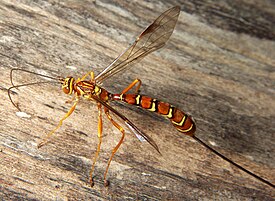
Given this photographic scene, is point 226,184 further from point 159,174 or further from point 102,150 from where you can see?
point 102,150

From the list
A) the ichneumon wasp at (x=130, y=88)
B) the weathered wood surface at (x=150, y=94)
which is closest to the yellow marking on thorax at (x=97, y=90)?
the ichneumon wasp at (x=130, y=88)

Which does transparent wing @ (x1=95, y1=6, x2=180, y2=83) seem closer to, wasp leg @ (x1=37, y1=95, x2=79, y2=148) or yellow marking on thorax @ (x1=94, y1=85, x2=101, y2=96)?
yellow marking on thorax @ (x1=94, y1=85, x2=101, y2=96)

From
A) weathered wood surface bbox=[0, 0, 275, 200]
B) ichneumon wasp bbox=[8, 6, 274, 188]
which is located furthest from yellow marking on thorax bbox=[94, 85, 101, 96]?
weathered wood surface bbox=[0, 0, 275, 200]

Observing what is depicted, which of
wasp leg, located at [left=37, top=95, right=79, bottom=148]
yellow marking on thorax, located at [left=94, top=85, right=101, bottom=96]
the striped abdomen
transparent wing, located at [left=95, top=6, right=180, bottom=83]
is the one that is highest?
transparent wing, located at [left=95, top=6, right=180, bottom=83]

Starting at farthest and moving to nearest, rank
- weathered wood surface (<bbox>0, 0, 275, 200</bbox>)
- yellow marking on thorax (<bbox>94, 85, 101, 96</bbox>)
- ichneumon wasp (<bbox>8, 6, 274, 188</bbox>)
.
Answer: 1. yellow marking on thorax (<bbox>94, 85, 101, 96</bbox>)
2. ichneumon wasp (<bbox>8, 6, 274, 188</bbox>)
3. weathered wood surface (<bbox>0, 0, 275, 200</bbox>)

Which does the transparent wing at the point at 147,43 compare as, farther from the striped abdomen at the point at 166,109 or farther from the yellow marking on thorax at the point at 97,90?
the striped abdomen at the point at 166,109

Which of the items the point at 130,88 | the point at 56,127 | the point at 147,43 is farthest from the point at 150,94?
the point at 56,127
